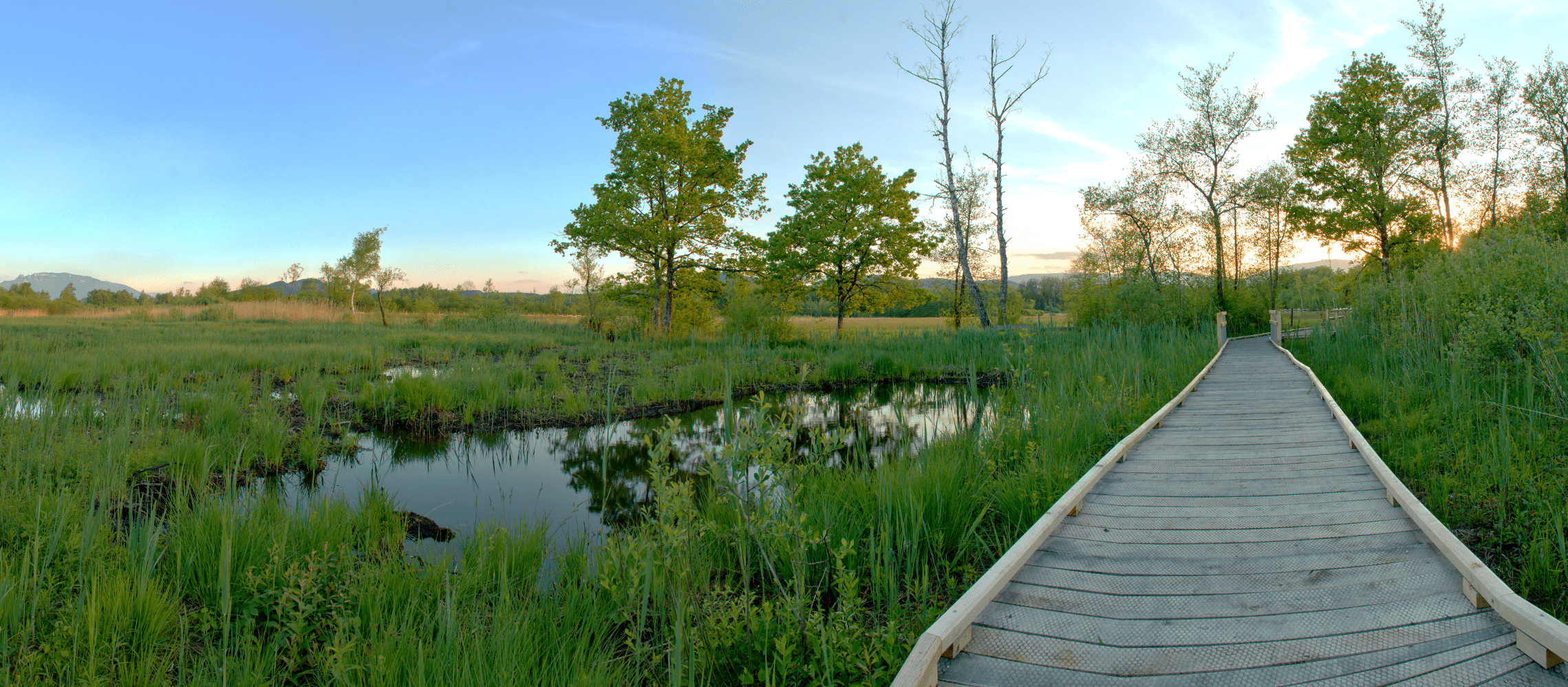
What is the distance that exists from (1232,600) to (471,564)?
3534 mm

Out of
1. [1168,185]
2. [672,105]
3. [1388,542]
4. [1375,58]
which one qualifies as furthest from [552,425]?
[1375,58]

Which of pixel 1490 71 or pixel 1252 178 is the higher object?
pixel 1490 71

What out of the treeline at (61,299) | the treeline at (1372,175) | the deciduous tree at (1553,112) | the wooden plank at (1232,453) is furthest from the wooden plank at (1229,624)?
the treeline at (61,299)

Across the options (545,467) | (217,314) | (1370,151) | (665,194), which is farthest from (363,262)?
(1370,151)

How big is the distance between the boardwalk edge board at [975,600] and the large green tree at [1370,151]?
24.9 meters

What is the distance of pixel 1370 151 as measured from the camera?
20.1 m

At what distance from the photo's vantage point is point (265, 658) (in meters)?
2.23

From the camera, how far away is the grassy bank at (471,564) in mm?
2158

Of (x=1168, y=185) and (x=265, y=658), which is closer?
(x=265, y=658)

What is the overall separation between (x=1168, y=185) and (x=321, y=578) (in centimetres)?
2765

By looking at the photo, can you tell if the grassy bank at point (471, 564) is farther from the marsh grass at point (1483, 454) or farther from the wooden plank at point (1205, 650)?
the marsh grass at point (1483, 454)

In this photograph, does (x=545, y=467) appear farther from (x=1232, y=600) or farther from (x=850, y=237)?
(x=850, y=237)

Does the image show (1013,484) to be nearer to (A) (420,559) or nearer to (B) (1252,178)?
(A) (420,559)

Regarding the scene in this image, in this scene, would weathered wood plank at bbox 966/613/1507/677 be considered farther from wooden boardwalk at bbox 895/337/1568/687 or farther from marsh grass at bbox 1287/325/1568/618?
marsh grass at bbox 1287/325/1568/618
